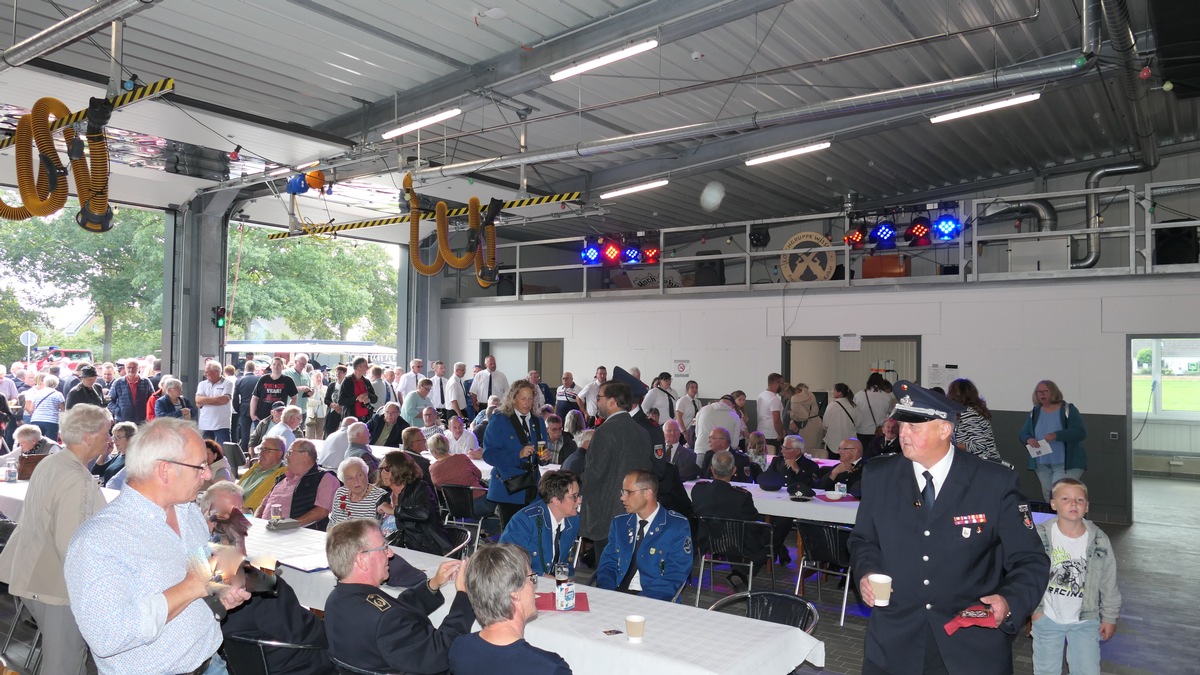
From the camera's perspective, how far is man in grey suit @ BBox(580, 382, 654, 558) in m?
Result: 5.30

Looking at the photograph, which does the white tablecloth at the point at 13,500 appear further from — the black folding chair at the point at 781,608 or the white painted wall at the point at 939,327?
the white painted wall at the point at 939,327

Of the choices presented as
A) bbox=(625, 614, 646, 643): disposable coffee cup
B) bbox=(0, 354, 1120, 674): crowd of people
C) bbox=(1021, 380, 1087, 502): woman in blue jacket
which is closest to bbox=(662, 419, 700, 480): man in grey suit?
bbox=(0, 354, 1120, 674): crowd of people

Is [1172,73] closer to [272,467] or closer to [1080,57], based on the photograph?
[1080,57]

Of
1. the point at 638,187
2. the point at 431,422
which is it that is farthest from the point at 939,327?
the point at 431,422

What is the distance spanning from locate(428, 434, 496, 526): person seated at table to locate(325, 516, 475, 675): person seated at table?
→ 392 centimetres

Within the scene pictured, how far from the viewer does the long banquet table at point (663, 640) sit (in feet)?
9.61

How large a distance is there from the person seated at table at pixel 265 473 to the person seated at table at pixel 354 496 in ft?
4.13

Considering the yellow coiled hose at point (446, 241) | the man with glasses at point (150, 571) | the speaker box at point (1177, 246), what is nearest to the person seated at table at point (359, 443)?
the yellow coiled hose at point (446, 241)

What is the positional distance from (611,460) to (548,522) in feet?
2.97

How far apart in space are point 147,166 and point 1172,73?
42.5 ft

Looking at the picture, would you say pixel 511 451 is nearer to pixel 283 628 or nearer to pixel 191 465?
pixel 283 628

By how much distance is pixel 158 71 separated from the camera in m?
9.57

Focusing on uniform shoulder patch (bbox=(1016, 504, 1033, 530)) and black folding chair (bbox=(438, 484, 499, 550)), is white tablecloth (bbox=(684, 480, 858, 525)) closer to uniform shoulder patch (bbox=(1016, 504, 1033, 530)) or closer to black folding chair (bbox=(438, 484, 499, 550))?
black folding chair (bbox=(438, 484, 499, 550))

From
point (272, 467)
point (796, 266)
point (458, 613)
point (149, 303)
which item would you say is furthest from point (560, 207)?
point (149, 303)
